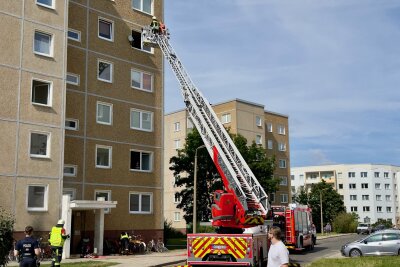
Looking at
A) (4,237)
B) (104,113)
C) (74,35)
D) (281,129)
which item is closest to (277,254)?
(4,237)

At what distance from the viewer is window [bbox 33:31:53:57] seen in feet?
86.1

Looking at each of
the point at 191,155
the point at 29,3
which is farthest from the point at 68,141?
the point at 191,155

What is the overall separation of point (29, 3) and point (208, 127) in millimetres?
11130

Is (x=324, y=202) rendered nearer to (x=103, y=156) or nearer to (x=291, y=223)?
(x=291, y=223)

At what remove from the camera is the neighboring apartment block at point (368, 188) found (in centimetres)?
11456

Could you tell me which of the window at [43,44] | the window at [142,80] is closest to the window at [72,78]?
the window at [43,44]

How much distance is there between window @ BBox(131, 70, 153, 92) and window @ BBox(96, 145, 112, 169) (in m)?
4.80

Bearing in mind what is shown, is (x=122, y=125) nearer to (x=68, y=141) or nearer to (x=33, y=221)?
(x=68, y=141)

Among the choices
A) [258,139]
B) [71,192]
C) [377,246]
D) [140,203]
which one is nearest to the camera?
[377,246]

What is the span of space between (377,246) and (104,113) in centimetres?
1701

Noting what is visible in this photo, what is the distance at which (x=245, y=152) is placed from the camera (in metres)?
45.2

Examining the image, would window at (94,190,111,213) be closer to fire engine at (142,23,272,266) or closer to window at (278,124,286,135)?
fire engine at (142,23,272,266)

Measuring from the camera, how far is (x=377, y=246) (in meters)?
25.3

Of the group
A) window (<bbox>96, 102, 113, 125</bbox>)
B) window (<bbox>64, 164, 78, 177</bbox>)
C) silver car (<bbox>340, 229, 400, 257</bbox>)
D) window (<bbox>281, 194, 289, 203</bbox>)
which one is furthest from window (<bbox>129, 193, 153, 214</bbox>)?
window (<bbox>281, 194, 289, 203</bbox>)
